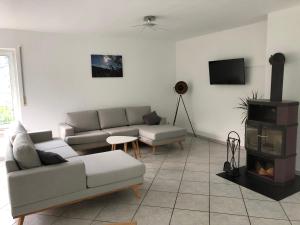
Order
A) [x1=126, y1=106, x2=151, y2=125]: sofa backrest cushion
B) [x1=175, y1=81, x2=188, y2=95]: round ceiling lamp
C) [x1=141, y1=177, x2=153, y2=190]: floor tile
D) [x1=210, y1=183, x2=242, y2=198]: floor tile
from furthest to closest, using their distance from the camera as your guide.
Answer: [x1=175, y1=81, x2=188, y2=95]: round ceiling lamp < [x1=126, y1=106, x2=151, y2=125]: sofa backrest cushion < [x1=141, y1=177, x2=153, y2=190]: floor tile < [x1=210, y1=183, x2=242, y2=198]: floor tile

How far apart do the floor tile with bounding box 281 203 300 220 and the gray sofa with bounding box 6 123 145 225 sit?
5.44 ft

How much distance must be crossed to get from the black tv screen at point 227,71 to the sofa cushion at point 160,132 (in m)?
1.36

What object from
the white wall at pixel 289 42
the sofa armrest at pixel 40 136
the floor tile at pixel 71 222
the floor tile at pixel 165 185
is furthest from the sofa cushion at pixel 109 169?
the white wall at pixel 289 42

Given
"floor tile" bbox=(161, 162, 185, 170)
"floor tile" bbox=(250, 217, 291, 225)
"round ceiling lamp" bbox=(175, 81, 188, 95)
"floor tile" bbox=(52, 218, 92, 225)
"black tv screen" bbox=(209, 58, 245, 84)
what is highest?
"black tv screen" bbox=(209, 58, 245, 84)

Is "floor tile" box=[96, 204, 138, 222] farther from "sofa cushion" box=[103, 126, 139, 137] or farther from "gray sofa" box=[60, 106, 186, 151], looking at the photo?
"sofa cushion" box=[103, 126, 139, 137]

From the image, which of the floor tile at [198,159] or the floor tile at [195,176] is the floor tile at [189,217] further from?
the floor tile at [198,159]

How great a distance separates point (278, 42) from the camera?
3.58 m

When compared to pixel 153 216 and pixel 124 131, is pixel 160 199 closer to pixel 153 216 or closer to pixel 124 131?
pixel 153 216

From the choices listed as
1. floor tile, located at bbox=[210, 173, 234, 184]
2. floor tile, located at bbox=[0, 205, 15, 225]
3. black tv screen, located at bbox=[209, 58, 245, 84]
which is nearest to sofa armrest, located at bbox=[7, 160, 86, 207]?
floor tile, located at bbox=[0, 205, 15, 225]

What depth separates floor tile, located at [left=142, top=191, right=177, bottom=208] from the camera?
9.18 ft

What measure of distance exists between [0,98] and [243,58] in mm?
4757

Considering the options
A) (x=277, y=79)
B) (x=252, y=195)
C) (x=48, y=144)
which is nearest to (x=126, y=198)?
(x=252, y=195)

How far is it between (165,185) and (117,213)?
2.92 ft

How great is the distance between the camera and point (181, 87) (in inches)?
234
